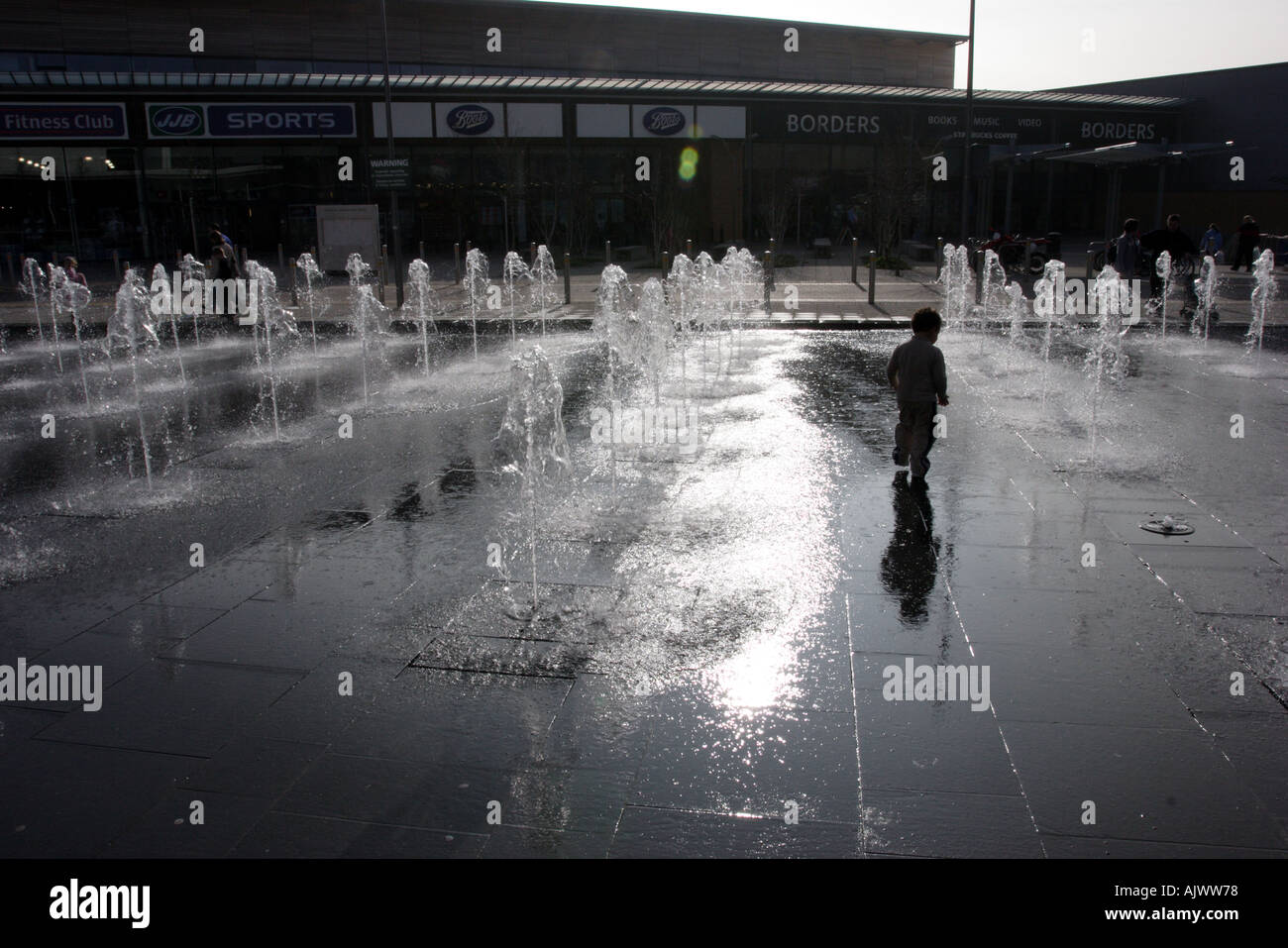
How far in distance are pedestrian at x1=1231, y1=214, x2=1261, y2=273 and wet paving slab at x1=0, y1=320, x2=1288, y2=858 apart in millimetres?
19871

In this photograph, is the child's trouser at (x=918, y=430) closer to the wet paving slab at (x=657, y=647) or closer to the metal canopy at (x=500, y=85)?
the wet paving slab at (x=657, y=647)

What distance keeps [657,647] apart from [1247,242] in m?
27.3

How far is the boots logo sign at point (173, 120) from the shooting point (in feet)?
103

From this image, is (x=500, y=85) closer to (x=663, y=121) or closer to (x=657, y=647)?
(x=663, y=121)

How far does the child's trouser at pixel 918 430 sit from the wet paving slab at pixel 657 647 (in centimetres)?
27

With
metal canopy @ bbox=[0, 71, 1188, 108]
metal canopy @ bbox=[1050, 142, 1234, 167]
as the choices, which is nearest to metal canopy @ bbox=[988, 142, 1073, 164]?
metal canopy @ bbox=[1050, 142, 1234, 167]

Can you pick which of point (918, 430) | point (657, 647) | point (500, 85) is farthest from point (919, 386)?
point (500, 85)

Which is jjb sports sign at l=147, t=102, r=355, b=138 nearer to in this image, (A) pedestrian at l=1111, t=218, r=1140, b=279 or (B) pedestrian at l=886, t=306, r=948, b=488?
(A) pedestrian at l=1111, t=218, r=1140, b=279

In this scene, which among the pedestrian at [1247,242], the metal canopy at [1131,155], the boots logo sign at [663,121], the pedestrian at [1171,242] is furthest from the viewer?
the boots logo sign at [663,121]

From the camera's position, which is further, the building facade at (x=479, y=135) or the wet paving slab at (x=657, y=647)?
the building facade at (x=479, y=135)

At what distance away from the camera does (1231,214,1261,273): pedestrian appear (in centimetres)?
2570

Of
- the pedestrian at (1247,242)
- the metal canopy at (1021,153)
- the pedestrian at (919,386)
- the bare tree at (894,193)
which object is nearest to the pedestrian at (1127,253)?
the metal canopy at (1021,153)

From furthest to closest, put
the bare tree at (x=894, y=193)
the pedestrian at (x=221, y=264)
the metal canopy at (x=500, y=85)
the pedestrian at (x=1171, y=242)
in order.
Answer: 1. the metal canopy at (x=500, y=85)
2. the bare tree at (x=894, y=193)
3. the pedestrian at (x=221, y=264)
4. the pedestrian at (x=1171, y=242)

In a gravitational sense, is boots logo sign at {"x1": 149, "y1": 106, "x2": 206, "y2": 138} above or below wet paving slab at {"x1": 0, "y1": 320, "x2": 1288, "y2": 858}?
above
